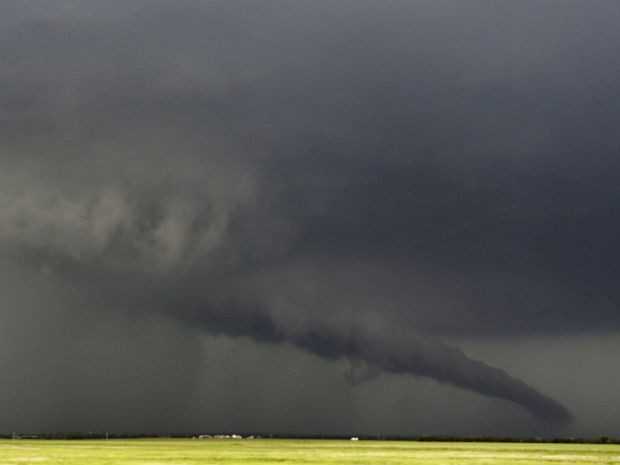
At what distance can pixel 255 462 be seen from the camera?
96.7 m

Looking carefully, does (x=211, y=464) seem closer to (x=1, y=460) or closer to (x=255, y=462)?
(x=255, y=462)

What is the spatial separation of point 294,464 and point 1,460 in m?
38.8

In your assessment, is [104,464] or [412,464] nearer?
[104,464]

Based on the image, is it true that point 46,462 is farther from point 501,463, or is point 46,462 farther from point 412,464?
point 501,463

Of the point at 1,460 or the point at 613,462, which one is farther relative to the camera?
the point at 613,462

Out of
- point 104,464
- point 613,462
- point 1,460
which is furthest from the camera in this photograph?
point 613,462

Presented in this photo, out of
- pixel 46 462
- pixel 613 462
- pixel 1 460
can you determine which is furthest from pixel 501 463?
pixel 1 460

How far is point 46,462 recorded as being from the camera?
9575 cm

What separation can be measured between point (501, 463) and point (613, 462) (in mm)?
17097

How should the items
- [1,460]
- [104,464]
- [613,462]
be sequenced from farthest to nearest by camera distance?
[613,462], [1,460], [104,464]

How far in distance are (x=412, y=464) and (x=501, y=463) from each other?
12.7m

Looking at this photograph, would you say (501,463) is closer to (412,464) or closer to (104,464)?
(412,464)

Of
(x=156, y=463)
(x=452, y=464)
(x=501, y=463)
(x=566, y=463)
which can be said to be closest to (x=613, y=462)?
(x=566, y=463)

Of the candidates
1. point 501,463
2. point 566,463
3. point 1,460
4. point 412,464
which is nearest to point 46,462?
point 1,460
